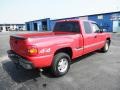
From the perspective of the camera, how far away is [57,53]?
515 centimetres

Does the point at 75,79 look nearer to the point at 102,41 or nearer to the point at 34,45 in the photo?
the point at 34,45

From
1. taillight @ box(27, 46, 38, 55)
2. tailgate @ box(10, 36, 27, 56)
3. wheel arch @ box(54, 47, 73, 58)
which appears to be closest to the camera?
taillight @ box(27, 46, 38, 55)

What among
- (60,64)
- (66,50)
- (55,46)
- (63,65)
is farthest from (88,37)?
A: (55,46)

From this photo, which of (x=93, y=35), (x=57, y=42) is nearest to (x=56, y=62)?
(x=57, y=42)

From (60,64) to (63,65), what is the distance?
0.56ft

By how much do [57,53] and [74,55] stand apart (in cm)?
96

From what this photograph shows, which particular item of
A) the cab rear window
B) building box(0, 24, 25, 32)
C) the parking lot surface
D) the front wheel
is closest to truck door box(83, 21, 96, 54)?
the cab rear window

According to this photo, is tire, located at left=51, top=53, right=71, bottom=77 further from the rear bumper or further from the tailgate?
the tailgate

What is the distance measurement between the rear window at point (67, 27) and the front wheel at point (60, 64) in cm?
147

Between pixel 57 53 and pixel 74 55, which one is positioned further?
pixel 74 55

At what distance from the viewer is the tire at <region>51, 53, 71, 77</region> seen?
4.95 m

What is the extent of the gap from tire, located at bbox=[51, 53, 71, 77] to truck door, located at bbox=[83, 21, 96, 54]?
4.27 feet

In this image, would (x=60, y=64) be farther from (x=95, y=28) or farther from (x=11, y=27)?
(x=11, y=27)

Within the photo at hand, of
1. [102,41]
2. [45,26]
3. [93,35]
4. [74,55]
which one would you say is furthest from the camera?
[45,26]
